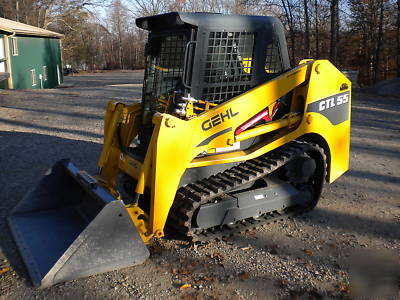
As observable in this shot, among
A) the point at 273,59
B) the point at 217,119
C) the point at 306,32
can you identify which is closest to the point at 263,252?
the point at 217,119

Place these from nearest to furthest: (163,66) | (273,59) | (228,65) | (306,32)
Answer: (228,65)
(273,59)
(163,66)
(306,32)

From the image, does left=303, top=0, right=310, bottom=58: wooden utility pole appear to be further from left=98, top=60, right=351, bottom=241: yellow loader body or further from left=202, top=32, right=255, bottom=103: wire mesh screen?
left=202, top=32, right=255, bottom=103: wire mesh screen

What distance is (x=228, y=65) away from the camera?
4.43m

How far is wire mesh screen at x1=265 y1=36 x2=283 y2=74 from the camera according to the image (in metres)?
4.66

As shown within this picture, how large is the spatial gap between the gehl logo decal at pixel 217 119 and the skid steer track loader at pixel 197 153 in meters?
0.01

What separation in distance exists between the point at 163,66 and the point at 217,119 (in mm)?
1156

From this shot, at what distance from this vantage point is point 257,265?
3.98 metres

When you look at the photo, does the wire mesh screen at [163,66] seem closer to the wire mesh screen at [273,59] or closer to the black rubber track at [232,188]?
the wire mesh screen at [273,59]

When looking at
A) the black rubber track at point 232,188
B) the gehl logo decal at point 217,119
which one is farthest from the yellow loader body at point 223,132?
the black rubber track at point 232,188

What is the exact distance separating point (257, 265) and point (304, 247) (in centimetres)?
66

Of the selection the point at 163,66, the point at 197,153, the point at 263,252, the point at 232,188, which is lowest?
the point at 263,252

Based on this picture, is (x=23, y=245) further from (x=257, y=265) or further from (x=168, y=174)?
(x=257, y=265)

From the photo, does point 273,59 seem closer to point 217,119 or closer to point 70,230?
point 217,119

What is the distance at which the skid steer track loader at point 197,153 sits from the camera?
383cm
